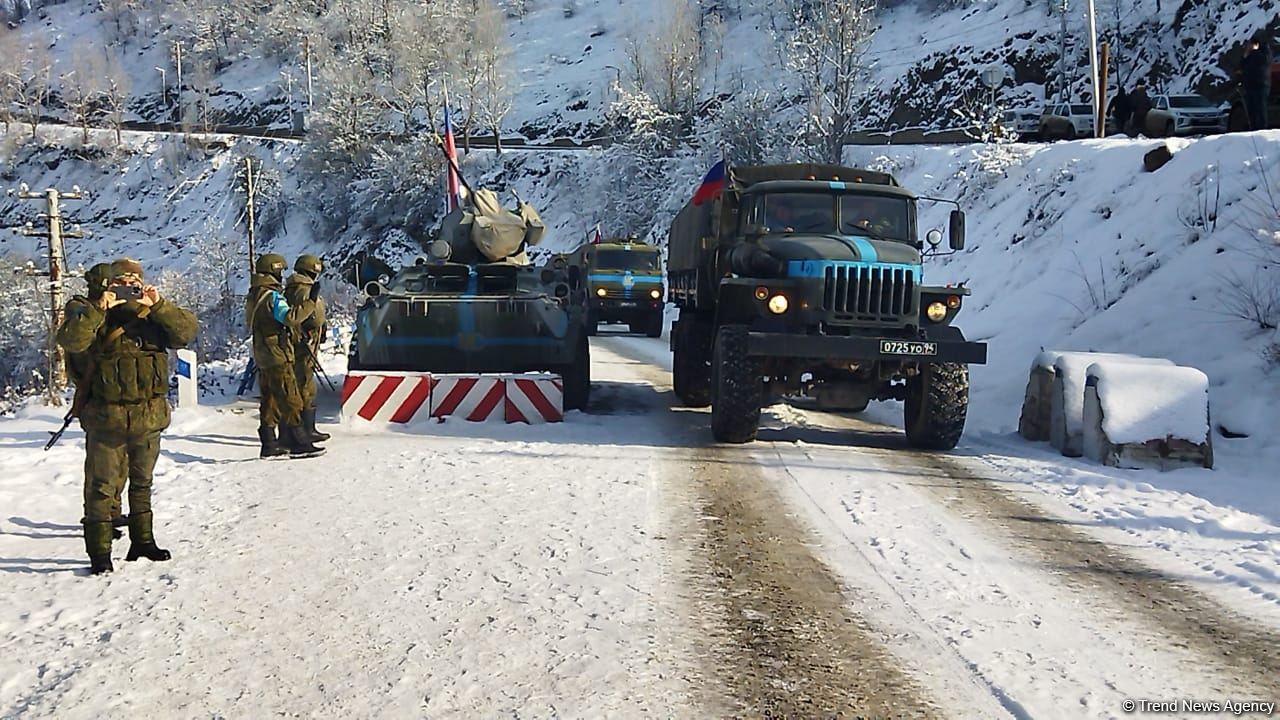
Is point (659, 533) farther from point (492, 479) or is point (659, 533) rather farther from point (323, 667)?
point (323, 667)

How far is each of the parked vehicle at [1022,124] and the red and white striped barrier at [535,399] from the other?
55.1 ft

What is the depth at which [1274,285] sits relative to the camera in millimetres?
10336

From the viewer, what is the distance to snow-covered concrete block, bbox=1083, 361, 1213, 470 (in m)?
7.82

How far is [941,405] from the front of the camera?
878cm

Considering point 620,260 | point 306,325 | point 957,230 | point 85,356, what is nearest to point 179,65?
point 620,260

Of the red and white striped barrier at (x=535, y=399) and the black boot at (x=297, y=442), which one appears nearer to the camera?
the black boot at (x=297, y=442)

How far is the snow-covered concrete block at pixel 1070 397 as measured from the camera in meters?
8.51

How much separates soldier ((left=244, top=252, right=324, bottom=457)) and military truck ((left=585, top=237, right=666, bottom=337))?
1319cm

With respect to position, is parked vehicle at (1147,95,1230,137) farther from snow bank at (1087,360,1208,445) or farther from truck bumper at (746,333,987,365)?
truck bumper at (746,333,987,365)

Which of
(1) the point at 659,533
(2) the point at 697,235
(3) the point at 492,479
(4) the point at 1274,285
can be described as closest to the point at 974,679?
(1) the point at 659,533

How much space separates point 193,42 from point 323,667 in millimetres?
102344

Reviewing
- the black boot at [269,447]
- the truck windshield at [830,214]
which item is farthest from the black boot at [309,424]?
the truck windshield at [830,214]

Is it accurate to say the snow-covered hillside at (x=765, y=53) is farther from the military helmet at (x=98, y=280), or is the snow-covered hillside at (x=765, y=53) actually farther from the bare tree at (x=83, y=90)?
the military helmet at (x=98, y=280)

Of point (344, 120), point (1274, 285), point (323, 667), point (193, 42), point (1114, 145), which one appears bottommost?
point (323, 667)
